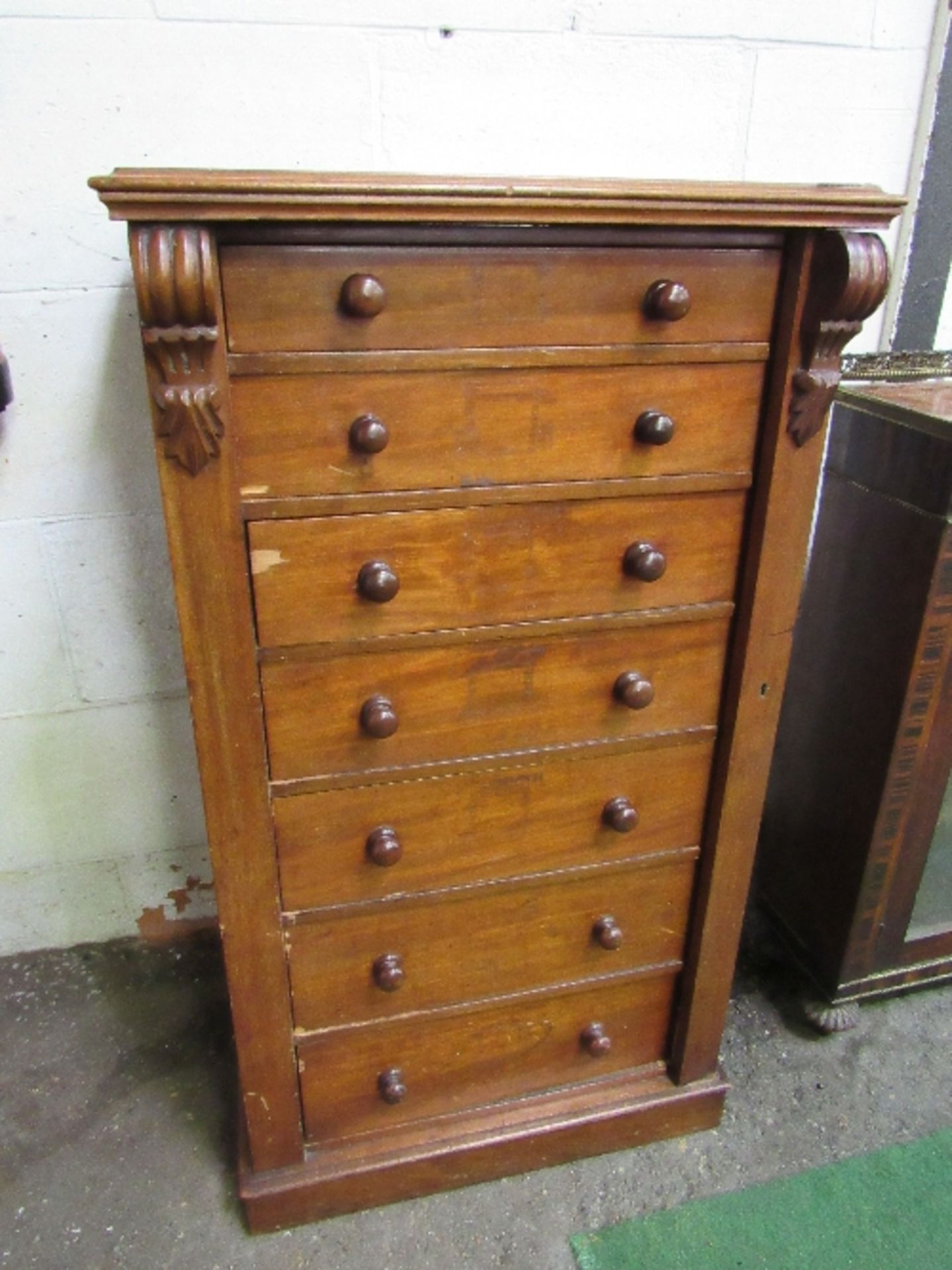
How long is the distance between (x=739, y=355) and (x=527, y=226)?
0.30 metres

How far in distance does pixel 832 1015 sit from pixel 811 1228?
39cm

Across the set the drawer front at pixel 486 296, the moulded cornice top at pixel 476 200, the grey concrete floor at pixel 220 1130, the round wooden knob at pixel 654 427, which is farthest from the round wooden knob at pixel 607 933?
the moulded cornice top at pixel 476 200

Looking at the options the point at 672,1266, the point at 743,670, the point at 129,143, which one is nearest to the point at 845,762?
the point at 743,670

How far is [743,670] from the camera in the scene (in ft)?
4.06

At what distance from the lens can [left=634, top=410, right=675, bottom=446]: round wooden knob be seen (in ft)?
3.54

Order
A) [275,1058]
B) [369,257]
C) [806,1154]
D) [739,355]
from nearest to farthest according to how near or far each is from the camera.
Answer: [369,257] → [739,355] → [275,1058] → [806,1154]

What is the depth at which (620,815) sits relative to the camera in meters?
1.28

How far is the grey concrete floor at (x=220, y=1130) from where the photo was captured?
1.41 meters

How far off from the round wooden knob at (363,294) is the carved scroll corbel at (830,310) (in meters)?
0.50

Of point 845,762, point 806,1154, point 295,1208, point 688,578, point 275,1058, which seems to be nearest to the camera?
point 688,578

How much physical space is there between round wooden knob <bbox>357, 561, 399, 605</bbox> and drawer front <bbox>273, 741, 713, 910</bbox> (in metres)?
0.28

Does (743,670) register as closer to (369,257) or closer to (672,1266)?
(369,257)

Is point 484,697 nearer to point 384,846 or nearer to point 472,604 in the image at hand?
point 472,604

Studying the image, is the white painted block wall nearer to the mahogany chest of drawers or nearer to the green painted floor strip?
the mahogany chest of drawers
